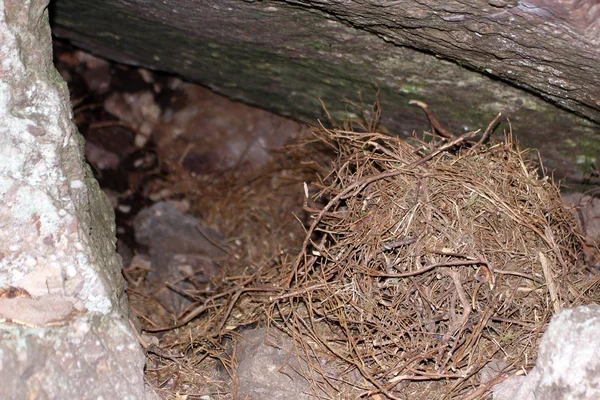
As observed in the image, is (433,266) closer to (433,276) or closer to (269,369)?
(433,276)

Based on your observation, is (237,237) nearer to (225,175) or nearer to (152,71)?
(225,175)

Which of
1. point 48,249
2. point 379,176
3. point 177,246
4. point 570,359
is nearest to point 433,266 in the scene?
point 379,176

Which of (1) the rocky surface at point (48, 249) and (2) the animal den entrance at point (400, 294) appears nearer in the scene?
(1) the rocky surface at point (48, 249)

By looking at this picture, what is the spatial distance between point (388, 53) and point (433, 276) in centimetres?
71

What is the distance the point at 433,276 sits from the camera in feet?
6.04

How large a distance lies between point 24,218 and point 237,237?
1.40 meters

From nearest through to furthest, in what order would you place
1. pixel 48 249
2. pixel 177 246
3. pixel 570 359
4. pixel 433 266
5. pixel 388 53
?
pixel 570 359 → pixel 48 249 → pixel 433 266 → pixel 388 53 → pixel 177 246

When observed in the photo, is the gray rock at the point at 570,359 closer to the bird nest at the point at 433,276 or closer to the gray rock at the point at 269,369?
the bird nest at the point at 433,276

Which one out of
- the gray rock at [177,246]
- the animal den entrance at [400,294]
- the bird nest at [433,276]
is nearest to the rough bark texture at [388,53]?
the animal den entrance at [400,294]

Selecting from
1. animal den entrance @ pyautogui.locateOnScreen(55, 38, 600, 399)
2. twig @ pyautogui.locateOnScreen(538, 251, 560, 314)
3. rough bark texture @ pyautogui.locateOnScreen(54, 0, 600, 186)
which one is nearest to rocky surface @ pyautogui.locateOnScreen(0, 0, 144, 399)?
animal den entrance @ pyautogui.locateOnScreen(55, 38, 600, 399)

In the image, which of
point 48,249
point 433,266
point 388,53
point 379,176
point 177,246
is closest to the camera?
point 48,249

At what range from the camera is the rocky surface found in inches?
60.6

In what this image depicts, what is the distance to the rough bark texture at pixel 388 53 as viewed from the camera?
1634 mm

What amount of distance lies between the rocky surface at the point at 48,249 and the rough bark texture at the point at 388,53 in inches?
24.4
